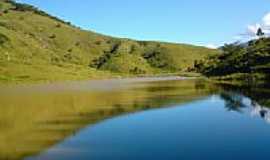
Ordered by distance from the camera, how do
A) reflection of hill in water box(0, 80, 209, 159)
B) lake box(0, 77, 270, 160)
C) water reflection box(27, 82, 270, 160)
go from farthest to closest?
1. reflection of hill in water box(0, 80, 209, 159)
2. lake box(0, 77, 270, 160)
3. water reflection box(27, 82, 270, 160)

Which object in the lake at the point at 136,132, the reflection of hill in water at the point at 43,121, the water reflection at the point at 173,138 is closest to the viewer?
the water reflection at the point at 173,138

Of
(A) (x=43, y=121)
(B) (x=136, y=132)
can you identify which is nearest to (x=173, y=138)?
(B) (x=136, y=132)

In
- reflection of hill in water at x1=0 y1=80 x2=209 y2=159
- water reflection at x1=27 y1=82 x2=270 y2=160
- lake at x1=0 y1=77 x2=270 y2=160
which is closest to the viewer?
water reflection at x1=27 y1=82 x2=270 y2=160

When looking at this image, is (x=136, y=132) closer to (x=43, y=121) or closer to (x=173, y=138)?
(x=173, y=138)

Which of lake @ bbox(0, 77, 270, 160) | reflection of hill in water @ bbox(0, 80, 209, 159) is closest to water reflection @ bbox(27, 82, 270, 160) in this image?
lake @ bbox(0, 77, 270, 160)

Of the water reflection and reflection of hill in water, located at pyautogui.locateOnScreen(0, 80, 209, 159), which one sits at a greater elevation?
the water reflection

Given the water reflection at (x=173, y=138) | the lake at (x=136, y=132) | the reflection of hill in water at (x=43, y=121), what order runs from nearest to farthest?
the water reflection at (x=173, y=138), the lake at (x=136, y=132), the reflection of hill in water at (x=43, y=121)

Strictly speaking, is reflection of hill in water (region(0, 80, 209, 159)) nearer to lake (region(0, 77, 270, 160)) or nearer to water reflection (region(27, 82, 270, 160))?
lake (region(0, 77, 270, 160))

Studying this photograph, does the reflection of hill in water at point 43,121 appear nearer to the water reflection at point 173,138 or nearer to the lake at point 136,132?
the lake at point 136,132

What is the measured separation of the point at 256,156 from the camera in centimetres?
3584

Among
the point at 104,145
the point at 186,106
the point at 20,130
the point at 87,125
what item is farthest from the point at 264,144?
the point at 186,106

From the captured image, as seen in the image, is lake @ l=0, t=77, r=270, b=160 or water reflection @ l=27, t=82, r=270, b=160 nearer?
water reflection @ l=27, t=82, r=270, b=160

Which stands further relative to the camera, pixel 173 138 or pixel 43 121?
pixel 43 121

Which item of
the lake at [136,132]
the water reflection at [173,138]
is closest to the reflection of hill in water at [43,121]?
the lake at [136,132]
